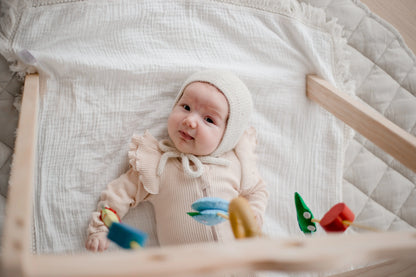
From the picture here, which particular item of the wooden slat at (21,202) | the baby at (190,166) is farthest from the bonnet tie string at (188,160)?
the wooden slat at (21,202)

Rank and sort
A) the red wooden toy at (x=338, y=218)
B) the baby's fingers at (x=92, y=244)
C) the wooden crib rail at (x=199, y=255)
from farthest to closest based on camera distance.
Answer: the baby's fingers at (x=92, y=244), the red wooden toy at (x=338, y=218), the wooden crib rail at (x=199, y=255)

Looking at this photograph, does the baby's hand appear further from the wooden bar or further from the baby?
the wooden bar

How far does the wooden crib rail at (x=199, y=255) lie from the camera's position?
0.51 m

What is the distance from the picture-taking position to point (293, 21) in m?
1.27

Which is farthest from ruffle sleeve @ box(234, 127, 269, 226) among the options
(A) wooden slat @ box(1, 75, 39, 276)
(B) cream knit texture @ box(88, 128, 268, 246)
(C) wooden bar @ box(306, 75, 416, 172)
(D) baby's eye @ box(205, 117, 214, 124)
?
(A) wooden slat @ box(1, 75, 39, 276)

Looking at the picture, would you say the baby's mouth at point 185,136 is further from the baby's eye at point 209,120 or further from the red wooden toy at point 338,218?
the red wooden toy at point 338,218

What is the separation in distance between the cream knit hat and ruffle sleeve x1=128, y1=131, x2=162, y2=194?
0.13 meters

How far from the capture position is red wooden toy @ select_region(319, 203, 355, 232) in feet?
2.57

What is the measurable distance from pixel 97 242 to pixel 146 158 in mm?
226

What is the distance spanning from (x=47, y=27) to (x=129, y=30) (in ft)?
0.68

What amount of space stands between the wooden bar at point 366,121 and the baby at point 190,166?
27 cm

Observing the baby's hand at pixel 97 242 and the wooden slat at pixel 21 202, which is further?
the baby's hand at pixel 97 242

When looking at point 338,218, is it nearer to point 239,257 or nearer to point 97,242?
point 239,257

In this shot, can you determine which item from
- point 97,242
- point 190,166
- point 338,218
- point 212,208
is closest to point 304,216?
point 338,218
